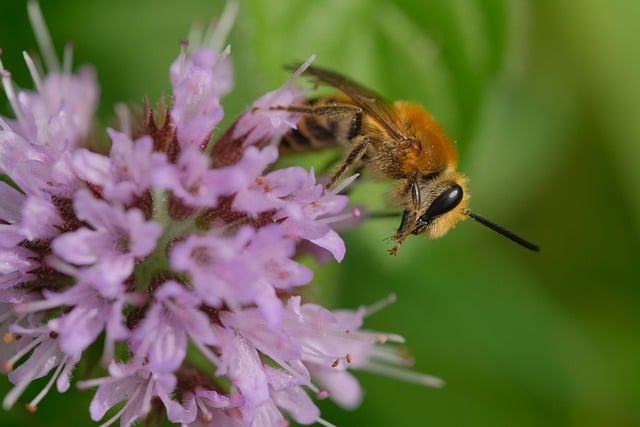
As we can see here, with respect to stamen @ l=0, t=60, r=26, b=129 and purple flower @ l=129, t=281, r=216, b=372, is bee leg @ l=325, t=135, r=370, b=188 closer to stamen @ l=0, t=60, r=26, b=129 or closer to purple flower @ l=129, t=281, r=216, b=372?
purple flower @ l=129, t=281, r=216, b=372

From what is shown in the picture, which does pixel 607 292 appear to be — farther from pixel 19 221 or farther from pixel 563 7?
pixel 19 221

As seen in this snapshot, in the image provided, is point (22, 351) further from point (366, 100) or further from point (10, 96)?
point (366, 100)

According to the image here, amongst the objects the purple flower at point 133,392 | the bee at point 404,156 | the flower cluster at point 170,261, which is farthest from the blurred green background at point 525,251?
the purple flower at point 133,392

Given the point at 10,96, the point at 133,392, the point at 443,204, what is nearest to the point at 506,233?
the point at 443,204

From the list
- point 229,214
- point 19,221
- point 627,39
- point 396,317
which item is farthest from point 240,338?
point 627,39

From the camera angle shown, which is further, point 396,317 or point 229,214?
point 396,317

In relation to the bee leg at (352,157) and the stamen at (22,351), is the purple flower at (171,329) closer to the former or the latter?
the stamen at (22,351)

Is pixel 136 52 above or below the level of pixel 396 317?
above
